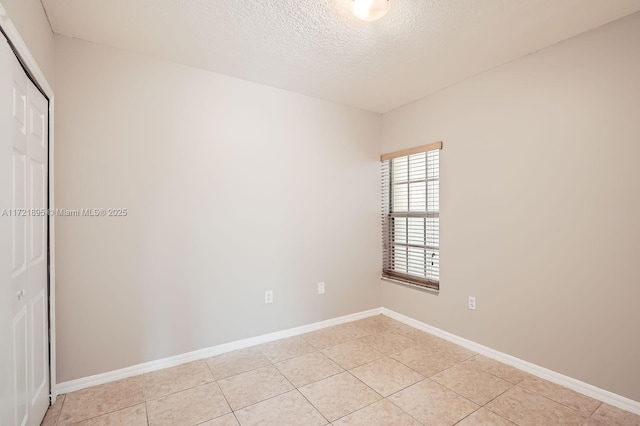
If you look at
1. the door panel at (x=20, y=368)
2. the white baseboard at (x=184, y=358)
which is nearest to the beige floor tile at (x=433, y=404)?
the white baseboard at (x=184, y=358)

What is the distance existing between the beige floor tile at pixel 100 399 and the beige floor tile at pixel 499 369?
2.60m

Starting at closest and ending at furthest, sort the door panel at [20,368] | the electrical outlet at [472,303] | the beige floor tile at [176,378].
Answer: the door panel at [20,368], the beige floor tile at [176,378], the electrical outlet at [472,303]

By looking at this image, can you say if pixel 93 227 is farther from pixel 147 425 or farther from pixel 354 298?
pixel 354 298

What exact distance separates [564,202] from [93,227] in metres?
3.53

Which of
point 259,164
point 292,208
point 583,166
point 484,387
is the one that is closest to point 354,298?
point 292,208

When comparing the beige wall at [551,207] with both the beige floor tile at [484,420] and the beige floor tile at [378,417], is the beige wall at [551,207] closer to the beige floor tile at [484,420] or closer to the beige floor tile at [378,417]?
the beige floor tile at [484,420]

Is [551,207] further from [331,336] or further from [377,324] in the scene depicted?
A: [331,336]

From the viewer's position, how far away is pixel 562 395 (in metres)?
2.06

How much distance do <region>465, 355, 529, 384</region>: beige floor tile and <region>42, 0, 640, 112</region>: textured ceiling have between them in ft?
8.39

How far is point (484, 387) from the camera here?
84.8 inches

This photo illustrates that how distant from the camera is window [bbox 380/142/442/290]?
3.17m

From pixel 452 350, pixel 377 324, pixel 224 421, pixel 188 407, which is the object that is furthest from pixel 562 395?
pixel 188 407

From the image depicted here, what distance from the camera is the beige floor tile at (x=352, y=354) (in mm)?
2533

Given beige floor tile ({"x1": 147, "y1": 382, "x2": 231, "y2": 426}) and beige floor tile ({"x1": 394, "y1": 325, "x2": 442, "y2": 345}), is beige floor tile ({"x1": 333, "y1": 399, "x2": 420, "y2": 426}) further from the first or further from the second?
beige floor tile ({"x1": 394, "y1": 325, "x2": 442, "y2": 345})
